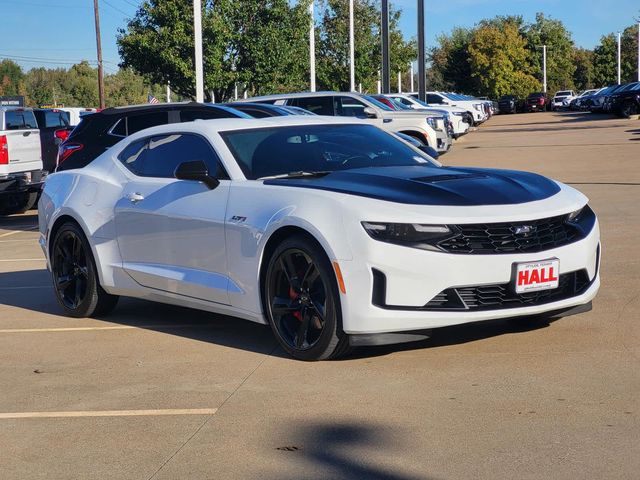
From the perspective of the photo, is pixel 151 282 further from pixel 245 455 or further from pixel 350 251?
pixel 245 455

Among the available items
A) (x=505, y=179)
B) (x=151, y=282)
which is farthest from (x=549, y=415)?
(x=151, y=282)

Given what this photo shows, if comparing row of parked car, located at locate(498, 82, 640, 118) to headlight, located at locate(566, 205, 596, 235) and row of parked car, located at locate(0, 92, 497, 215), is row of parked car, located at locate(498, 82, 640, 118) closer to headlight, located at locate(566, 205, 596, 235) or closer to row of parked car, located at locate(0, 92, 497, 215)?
row of parked car, located at locate(0, 92, 497, 215)

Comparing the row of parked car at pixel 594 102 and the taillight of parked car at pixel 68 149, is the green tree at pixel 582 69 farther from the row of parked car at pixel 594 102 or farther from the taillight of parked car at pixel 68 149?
the taillight of parked car at pixel 68 149

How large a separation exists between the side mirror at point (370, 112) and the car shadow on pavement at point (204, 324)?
13754 mm

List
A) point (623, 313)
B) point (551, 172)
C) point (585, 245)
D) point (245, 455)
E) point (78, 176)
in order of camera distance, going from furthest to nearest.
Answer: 1. point (551, 172)
2. point (78, 176)
3. point (623, 313)
4. point (585, 245)
5. point (245, 455)

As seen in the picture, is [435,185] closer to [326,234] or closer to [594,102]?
[326,234]

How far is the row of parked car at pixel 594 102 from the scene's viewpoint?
55.5m

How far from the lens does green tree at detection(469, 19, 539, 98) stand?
351 feet

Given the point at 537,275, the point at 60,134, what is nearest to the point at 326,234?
the point at 537,275

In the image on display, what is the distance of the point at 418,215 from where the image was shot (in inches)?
246

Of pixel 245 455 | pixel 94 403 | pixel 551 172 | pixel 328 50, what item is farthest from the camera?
pixel 328 50

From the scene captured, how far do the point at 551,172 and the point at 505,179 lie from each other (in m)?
16.8

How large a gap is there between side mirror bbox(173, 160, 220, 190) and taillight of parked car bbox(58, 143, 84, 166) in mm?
6807

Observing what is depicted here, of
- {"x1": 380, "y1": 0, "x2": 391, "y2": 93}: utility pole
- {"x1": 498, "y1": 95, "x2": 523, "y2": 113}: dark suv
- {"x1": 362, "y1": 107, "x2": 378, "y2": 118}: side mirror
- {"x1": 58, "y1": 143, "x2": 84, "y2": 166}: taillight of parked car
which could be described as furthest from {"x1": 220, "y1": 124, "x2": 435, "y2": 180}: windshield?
{"x1": 498, "y1": 95, "x2": 523, "y2": 113}: dark suv
